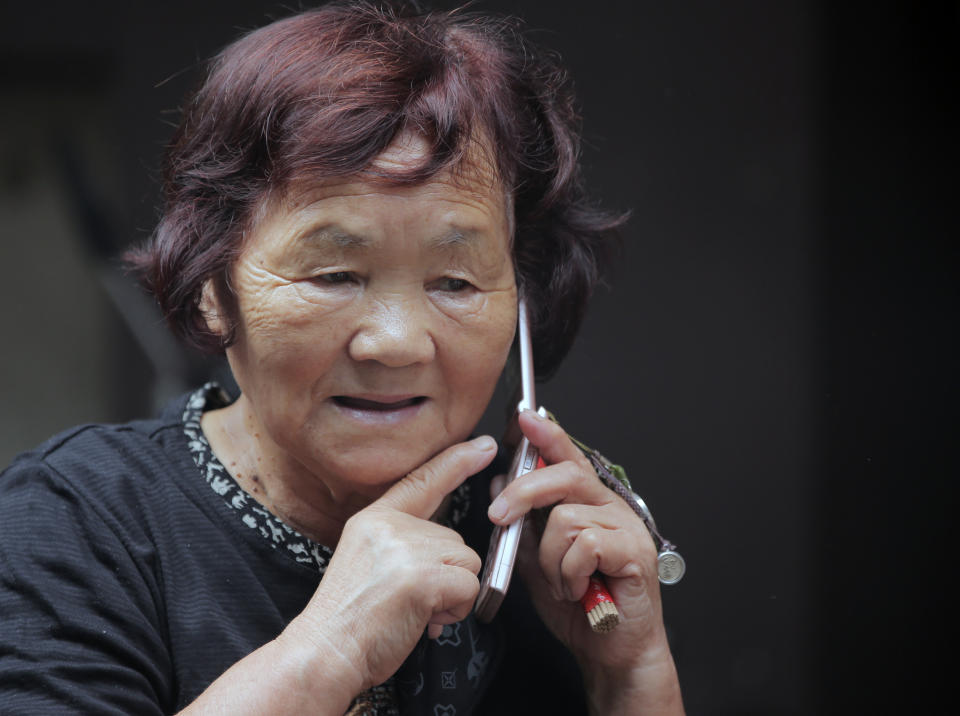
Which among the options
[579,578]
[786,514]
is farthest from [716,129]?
[579,578]

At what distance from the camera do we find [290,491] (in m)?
1.82

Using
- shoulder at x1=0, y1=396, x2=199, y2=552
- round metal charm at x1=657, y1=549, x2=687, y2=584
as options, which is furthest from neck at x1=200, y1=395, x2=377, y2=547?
round metal charm at x1=657, y1=549, x2=687, y2=584

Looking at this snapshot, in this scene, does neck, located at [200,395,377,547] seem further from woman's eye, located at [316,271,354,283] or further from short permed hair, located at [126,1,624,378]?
woman's eye, located at [316,271,354,283]

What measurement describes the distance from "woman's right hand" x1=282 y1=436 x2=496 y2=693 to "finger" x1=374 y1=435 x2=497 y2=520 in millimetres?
32

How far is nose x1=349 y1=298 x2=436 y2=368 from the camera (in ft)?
5.11

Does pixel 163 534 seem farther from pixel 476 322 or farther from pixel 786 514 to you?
pixel 786 514

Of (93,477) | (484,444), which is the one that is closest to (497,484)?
(484,444)

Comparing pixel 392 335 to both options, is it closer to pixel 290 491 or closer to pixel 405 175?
pixel 405 175

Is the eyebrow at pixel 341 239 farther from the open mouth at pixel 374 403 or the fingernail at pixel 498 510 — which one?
the fingernail at pixel 498 510

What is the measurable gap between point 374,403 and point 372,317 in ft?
0.55

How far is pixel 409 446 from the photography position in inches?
65.5

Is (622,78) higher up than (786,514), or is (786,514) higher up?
(622,78)

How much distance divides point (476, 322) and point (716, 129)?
129 cm

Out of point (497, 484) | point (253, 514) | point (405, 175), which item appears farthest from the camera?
A: point (497, 484)
